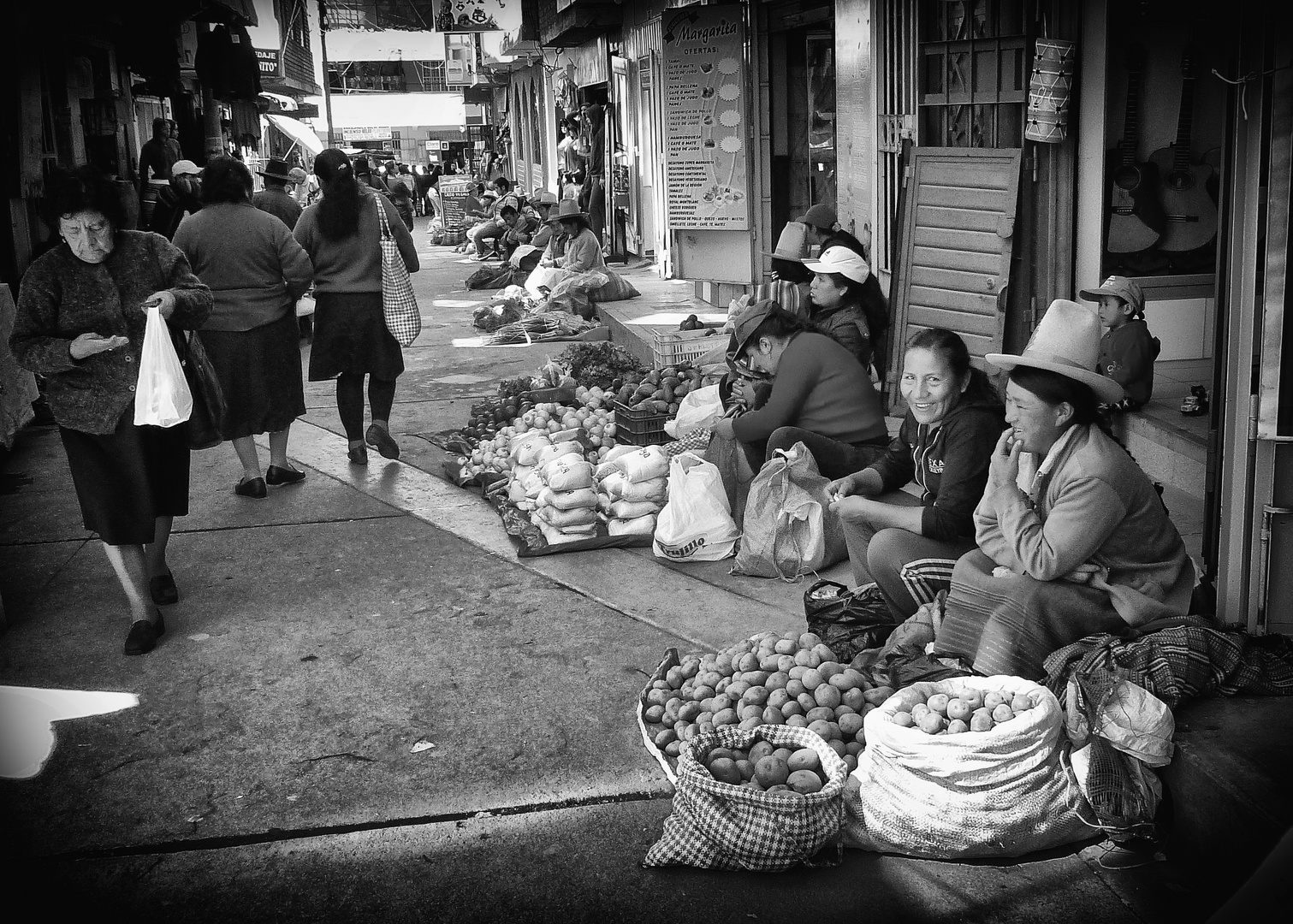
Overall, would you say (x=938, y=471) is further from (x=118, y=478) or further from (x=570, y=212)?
(x=570, y=212)

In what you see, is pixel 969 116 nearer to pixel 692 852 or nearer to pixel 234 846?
pixel 692 852

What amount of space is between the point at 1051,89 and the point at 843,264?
1.42 metres

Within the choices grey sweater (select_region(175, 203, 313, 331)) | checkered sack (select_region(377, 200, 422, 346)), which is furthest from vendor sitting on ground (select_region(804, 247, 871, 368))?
grey sweater (select_region(175, 203, 313, 331))

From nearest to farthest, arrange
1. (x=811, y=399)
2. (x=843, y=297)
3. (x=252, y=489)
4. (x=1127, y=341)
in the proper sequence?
(x=811, y=399)
(x=1127, y=341)
(x=843, y=297)
(x=252, y=489)

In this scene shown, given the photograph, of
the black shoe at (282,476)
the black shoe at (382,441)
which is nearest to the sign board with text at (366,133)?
the black shoe at (382,441)

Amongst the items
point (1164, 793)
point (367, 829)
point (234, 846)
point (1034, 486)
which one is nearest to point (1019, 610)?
point (1034, 486)

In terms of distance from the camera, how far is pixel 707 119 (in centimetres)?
1081

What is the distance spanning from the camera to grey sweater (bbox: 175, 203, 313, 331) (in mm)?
6176

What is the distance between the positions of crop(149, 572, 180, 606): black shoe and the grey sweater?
165cm

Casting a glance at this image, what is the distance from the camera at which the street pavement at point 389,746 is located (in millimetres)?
3137

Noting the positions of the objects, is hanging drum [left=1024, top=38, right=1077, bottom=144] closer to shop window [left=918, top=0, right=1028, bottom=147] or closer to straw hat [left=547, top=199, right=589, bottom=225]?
shop window [left=918, top=0, right=1028, bottom=147]

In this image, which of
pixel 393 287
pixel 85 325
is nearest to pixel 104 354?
pixel 85 325

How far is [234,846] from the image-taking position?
3.38 meters

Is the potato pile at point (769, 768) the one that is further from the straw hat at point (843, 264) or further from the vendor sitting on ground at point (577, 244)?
the vendor sitting on ground at point (577, 244)
